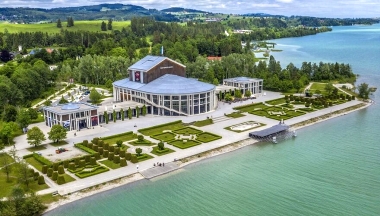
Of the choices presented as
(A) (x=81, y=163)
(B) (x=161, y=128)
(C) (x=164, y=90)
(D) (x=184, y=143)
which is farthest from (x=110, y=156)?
(C) (x=164, y=90)

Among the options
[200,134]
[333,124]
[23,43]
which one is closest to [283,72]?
[333,124]

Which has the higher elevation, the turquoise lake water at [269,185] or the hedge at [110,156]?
the hedge at [110,156]

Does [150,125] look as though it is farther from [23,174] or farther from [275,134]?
[23,174]

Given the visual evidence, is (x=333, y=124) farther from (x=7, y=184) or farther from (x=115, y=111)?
(x=7, y=184)

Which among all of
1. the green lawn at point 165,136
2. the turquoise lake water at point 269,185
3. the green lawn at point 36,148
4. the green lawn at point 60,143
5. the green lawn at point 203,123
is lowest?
the turquoise lake water at point 269,185

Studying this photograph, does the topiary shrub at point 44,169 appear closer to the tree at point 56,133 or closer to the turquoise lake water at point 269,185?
the turquoise lake water at point 269,185

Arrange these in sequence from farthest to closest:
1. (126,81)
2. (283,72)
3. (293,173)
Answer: (283,72), (126,81), (293,173)

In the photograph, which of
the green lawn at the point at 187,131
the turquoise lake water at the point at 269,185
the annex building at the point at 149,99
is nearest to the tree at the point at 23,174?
the turquoise lake water at the point at 269,185

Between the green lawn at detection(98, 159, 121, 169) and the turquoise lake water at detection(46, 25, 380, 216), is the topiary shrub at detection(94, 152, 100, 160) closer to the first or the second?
the green lawn at detection(98, 159, 121, 169)
